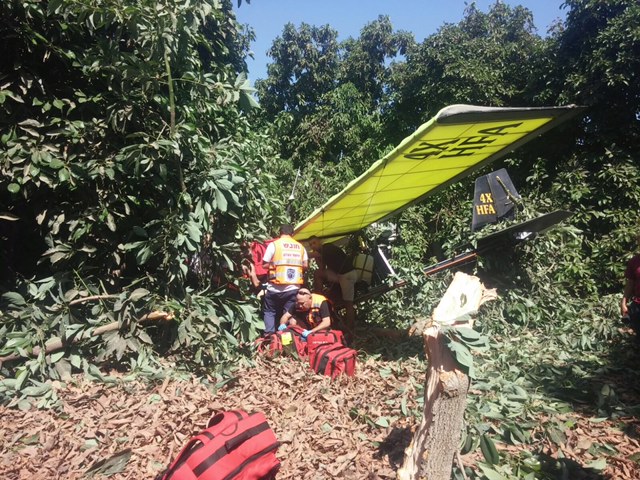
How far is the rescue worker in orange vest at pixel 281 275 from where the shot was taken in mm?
5121

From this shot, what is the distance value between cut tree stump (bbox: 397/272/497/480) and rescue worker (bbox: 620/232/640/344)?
9.65ft

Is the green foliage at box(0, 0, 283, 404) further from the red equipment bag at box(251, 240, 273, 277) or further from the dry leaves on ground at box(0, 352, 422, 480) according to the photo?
the red equipment bag at box(251, 240, 273, 277)

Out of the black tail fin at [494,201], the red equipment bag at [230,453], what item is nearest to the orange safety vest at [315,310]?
the red equipment bag at [230,453]

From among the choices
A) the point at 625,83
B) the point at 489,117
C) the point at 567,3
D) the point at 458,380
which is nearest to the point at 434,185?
the point at 489,117

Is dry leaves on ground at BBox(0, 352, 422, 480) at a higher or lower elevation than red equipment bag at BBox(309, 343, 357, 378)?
lower

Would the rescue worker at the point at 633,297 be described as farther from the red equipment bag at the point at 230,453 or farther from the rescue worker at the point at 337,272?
the red equipment bag at the point at 230,453

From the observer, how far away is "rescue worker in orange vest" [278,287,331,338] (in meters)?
5.01

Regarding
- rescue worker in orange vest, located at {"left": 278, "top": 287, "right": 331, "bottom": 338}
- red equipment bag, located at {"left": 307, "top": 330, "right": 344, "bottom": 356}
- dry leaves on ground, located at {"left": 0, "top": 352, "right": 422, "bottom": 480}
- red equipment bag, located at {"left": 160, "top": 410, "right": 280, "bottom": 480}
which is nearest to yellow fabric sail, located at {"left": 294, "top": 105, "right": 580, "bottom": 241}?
rescue worker in orange vest, located at {"left": 278, "top": 287, "right": 331, "bottom": 338}

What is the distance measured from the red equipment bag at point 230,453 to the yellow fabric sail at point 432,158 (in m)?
2.48

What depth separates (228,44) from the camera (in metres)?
7.34

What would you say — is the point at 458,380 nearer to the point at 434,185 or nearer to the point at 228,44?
the point at 434,185

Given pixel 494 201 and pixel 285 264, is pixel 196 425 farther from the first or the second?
pixel 494 201

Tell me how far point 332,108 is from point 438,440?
12243mm

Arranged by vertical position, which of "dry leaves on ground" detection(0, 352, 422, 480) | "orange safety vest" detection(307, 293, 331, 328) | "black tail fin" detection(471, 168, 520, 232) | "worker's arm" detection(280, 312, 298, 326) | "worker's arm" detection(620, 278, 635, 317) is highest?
"black tail fin" detection(471, 168, 520, 232)
